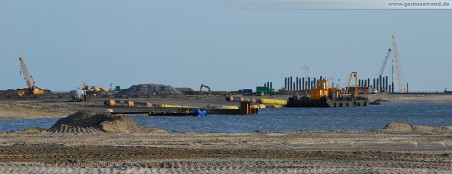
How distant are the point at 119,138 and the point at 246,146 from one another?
5.98 metres

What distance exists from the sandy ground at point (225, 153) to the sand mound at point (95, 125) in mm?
3085

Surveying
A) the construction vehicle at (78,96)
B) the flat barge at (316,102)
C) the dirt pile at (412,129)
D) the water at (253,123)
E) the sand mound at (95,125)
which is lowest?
the water at (253,123)

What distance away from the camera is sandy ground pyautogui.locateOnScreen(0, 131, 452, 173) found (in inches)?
837

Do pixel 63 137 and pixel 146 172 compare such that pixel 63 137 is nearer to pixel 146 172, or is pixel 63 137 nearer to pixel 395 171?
pixel 146 172

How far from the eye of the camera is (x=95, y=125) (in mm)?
41062

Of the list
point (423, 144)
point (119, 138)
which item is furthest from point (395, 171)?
point (119, 138)

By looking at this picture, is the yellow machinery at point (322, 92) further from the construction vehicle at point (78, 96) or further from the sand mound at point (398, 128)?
the sand mound at point (398, 128)

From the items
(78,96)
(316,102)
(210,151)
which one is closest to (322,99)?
(316,102)

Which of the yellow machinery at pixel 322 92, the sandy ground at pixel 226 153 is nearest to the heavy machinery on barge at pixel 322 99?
the yellow machinery at pixel 322 92

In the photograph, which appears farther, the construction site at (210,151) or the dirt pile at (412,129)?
the dirt pile at (412,129)

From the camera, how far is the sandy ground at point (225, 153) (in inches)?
837

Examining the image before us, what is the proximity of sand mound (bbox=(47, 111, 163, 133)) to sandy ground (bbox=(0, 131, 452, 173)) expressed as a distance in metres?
3.08

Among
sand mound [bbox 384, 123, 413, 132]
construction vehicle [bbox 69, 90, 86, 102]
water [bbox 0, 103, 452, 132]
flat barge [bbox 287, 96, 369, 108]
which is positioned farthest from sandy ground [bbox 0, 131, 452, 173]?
flat barge [bbox 287, 96, 369, 108]

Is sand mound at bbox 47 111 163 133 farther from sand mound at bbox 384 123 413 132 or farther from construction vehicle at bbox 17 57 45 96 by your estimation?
construction vehicle at bbox 17 57 45 96
